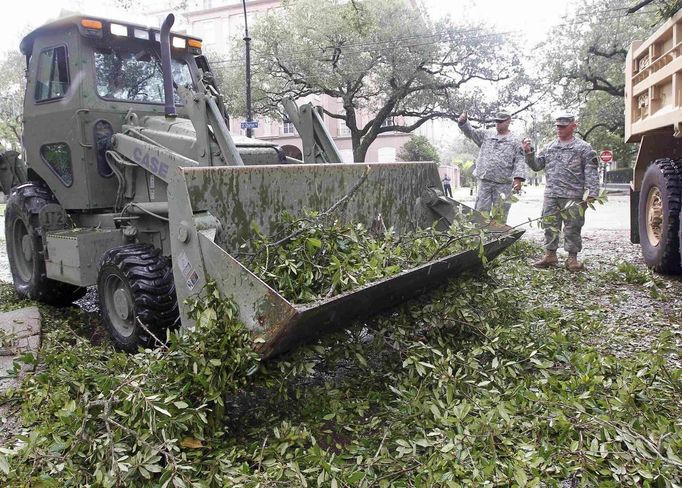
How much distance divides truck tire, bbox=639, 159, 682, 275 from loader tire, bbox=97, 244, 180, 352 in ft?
16.9

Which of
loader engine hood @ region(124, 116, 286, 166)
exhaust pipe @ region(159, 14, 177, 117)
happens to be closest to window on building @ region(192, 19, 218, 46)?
exhaust pipe @ region(159, 14, 177, 117)

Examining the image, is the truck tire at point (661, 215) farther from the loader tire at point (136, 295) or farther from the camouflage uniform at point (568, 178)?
the loader tire at point (136, 295)

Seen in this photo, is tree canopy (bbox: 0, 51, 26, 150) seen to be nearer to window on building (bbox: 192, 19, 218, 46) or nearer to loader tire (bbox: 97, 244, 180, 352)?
window on building (bbox: 192, 19, 218, 46)

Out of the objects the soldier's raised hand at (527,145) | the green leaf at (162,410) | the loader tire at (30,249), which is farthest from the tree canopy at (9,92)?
the green leaf at (162,410)

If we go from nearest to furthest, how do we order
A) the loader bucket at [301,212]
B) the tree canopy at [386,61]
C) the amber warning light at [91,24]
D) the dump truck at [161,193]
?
1. the loader bucket at [301,212]
2. the dump truck at [161,193]
3. the amber warning light at [91,24]
4. the tree canopy at [386,61]

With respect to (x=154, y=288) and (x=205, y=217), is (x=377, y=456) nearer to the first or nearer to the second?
(x=205, y=217)

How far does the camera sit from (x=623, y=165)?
123 ft

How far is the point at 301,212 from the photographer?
A: 13.5 ft

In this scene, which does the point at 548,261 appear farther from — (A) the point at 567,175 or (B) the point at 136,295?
(B) the point at 136,295

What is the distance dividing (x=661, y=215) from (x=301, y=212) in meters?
4.80

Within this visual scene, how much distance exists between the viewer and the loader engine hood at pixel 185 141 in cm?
461

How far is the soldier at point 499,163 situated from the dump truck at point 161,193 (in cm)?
195

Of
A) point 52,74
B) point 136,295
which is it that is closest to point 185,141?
point 136,295

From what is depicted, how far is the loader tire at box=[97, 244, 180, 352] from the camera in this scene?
157 inches
